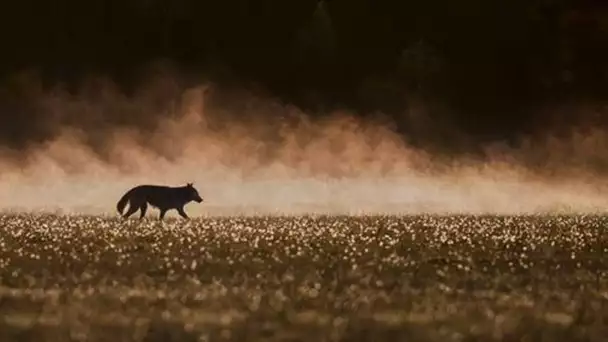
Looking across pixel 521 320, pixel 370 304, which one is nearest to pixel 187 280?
pixel 370 304

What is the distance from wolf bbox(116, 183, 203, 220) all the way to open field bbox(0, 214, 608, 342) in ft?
25.1

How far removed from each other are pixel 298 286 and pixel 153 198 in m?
30.5

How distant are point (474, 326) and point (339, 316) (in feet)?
8.48

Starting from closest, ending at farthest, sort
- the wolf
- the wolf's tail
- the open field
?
the open field, the wolf's tail, the wolf

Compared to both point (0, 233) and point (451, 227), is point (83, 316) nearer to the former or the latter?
point (0, 233)

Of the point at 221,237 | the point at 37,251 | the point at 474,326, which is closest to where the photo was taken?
the point at 474,326

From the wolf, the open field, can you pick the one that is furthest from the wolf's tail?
the open field

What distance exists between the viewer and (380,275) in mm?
33031

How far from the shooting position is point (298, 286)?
97.6ft

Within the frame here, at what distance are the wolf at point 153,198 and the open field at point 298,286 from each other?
767 cm

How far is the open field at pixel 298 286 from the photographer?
23.0 m

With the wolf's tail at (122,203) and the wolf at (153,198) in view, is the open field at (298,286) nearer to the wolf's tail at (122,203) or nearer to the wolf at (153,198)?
the wolf's tail at (122,203)

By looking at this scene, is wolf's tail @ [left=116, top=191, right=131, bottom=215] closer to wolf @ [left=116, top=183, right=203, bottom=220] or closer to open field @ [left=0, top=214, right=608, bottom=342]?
wolf @ [left=116, top=183, right=203, bottom=220]

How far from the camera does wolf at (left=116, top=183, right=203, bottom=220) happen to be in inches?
2327
